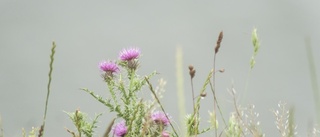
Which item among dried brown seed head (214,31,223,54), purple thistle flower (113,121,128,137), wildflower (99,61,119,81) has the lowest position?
purple thistle flower (113,121,128,137)

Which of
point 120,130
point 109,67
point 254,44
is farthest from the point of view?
point 109,67

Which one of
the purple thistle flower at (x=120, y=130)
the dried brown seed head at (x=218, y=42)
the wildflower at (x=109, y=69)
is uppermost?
the wildflower at (x=109, y=69)

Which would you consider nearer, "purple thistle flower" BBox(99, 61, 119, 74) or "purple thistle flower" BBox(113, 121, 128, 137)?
"purple thistle flower" BBox(113, 121, 128, 137)

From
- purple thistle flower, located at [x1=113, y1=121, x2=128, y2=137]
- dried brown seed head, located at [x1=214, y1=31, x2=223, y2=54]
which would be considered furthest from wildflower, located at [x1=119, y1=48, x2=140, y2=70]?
dried brown seed head, located at [x1=214, y1=31, x2=223, y2=54]

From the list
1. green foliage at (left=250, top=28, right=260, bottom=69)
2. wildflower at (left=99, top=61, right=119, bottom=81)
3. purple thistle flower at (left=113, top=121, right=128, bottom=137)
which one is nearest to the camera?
green foliage at (left=250, top=28, right=260, bottom=69)

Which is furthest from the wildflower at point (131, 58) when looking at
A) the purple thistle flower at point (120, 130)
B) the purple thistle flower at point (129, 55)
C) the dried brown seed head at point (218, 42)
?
the dried brown seed head at point (218, 42)

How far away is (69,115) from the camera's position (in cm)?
254

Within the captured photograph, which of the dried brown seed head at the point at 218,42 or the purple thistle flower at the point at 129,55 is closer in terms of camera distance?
the dried brown seed head at the point at 218,42

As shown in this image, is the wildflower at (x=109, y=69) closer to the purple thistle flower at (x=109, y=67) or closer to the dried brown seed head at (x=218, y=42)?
the purple thistle flower at (x=109, y=67)

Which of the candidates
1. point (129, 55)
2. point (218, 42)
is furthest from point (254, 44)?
point (129, 55)

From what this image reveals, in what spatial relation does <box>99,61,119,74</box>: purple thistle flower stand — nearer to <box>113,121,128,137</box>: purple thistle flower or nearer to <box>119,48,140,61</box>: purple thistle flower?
<box>119,48,140,61</box>: purple thistle flower

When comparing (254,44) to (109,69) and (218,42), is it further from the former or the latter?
(109,69)

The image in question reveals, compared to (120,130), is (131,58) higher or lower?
higher

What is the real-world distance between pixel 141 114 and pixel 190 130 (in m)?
0.66
